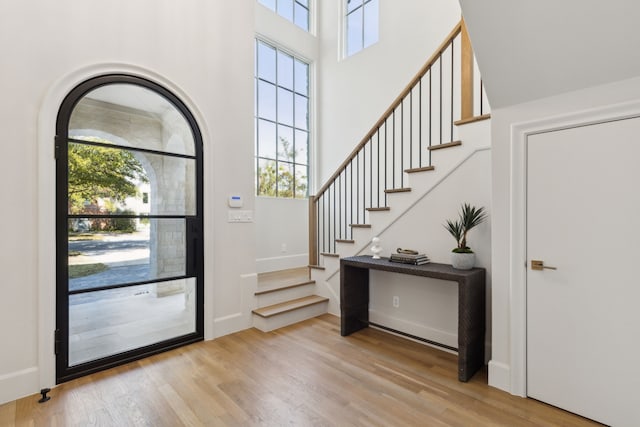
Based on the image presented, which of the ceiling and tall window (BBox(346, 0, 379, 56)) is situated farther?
tall window (BBox(346, 0, 379, 56))

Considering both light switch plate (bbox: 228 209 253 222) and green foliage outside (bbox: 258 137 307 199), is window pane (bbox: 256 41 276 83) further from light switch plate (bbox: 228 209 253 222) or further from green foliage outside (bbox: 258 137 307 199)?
light switch plate (bbox: 228 209 253 222)

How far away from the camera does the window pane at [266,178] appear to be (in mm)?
5320

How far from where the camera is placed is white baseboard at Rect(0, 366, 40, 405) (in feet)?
7.13

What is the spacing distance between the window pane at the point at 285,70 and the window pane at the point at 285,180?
61.3 inches

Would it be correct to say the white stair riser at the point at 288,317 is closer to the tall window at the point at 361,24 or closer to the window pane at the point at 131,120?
the window pane at the point at 131,120

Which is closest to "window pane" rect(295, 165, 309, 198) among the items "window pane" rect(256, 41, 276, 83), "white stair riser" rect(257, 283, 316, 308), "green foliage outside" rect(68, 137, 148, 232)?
"window pane" rect(256, 41, 276, 83)

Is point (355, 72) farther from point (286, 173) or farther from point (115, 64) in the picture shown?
point (115, 64)

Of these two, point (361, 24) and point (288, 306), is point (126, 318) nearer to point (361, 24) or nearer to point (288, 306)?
point (288, 306)

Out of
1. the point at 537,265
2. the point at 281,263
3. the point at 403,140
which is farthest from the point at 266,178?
the point at 537,265

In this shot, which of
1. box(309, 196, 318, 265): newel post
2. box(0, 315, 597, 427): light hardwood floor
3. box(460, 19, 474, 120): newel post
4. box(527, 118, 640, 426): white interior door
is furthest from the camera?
box(309, 196, 318, 265): newel post

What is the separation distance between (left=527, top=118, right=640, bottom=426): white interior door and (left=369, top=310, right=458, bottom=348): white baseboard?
2.72ft

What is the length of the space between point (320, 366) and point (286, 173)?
3.78 metres

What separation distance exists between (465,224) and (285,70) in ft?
15.3

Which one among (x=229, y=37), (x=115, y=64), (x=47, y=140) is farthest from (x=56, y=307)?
(x=229, y=37)
